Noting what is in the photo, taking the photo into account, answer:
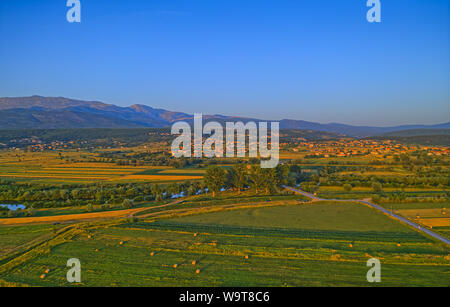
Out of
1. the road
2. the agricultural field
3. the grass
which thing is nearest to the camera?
the agricultural field

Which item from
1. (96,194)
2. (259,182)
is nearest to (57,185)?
(96,194)

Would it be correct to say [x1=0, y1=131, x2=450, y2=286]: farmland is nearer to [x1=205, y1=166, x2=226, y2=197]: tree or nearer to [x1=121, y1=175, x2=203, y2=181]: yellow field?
[x1=205, y1=166, x2=226, y2=197]: tree

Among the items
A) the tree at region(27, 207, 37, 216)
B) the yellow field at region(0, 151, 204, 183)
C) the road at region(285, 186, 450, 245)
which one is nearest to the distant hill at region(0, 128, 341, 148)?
the yellow field at region(0, 151, 204, 183)

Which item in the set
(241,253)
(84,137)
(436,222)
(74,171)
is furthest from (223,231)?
(84,137)

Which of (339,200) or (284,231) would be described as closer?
(284,231)

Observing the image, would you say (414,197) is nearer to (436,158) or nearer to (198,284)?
(198,284)

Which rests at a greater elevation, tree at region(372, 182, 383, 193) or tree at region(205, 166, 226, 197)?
tree at region(205, 166, 226, 197)

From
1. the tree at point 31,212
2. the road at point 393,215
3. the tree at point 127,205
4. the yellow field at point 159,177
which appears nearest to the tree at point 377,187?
the road at point 393,215
